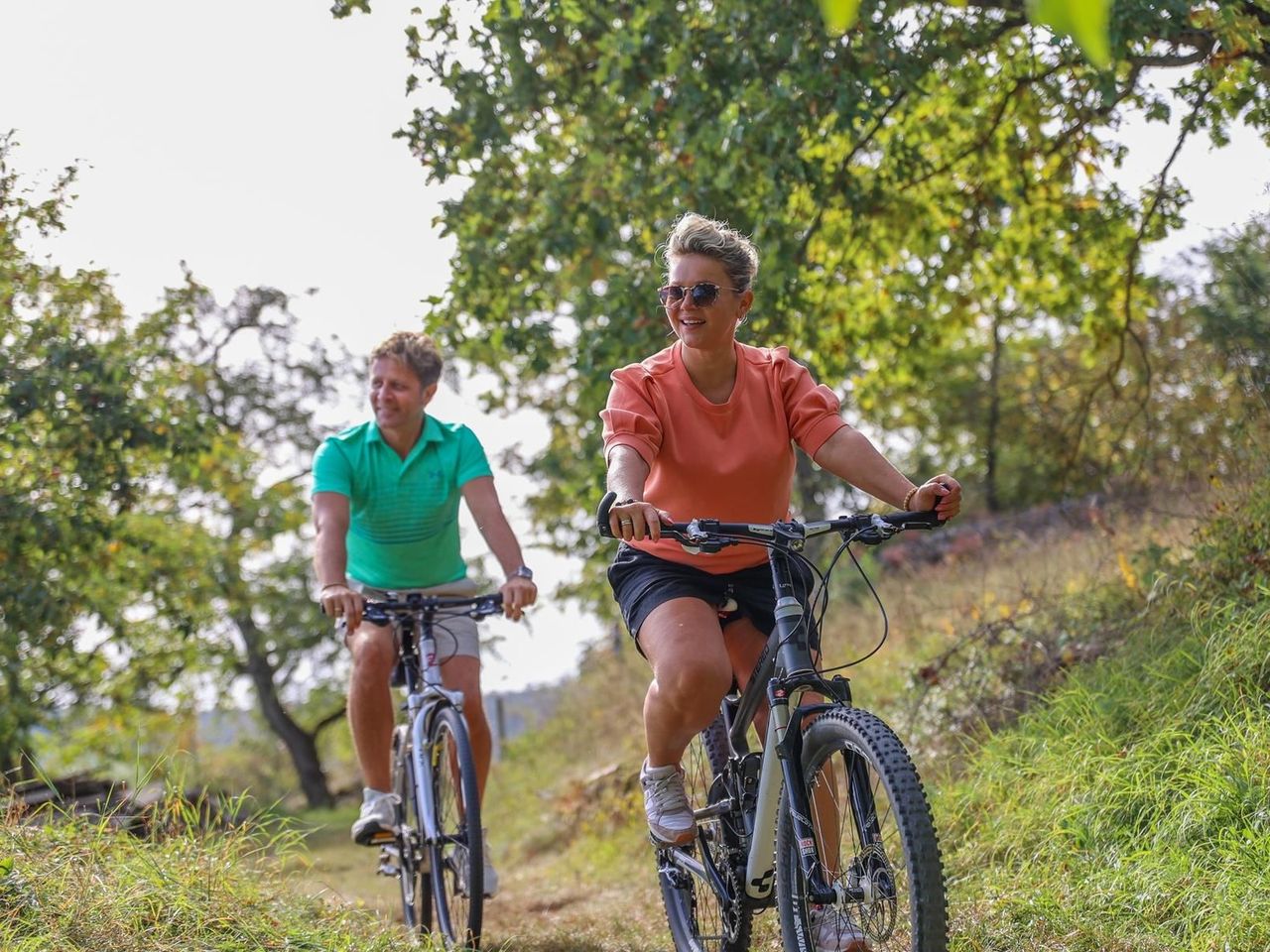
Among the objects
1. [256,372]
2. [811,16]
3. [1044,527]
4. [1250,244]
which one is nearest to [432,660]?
[811,16]

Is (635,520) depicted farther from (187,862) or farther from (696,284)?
(187,862)

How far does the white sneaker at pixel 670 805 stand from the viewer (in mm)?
4164

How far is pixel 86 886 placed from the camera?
4.27 metres

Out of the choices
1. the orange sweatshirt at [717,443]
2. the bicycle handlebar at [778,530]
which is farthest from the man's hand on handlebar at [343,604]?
the bicycle handlebar at [778,530]

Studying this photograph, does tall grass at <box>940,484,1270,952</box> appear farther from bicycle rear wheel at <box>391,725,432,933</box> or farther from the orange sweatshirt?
bicycle rear wheel at <box>391,725,432,933</box>

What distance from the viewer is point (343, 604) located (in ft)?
16.2

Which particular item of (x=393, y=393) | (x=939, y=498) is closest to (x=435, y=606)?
(x=393, y=393)

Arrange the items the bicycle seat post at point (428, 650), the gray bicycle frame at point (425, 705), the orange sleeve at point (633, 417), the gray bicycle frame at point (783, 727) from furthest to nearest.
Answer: the bicycle seat post at point (428, 650)
the gray bicycle frame at point (425, 705)
the orange sleeve at point (633, 417)
the gray bicycle frame at point (783, 727)

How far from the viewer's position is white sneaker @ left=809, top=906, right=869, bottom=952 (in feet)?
11.0

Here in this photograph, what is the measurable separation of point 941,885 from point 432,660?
2.68m

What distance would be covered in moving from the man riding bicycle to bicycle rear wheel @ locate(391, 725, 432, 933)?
55mm

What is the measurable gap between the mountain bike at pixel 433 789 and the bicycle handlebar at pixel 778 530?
1803mm

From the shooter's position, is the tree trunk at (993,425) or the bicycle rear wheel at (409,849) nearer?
the bicycle rear wheel at (409,849)

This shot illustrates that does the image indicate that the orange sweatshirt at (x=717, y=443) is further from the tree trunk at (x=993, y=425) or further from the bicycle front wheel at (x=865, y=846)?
the tree trunk at (x=993, y=425)
